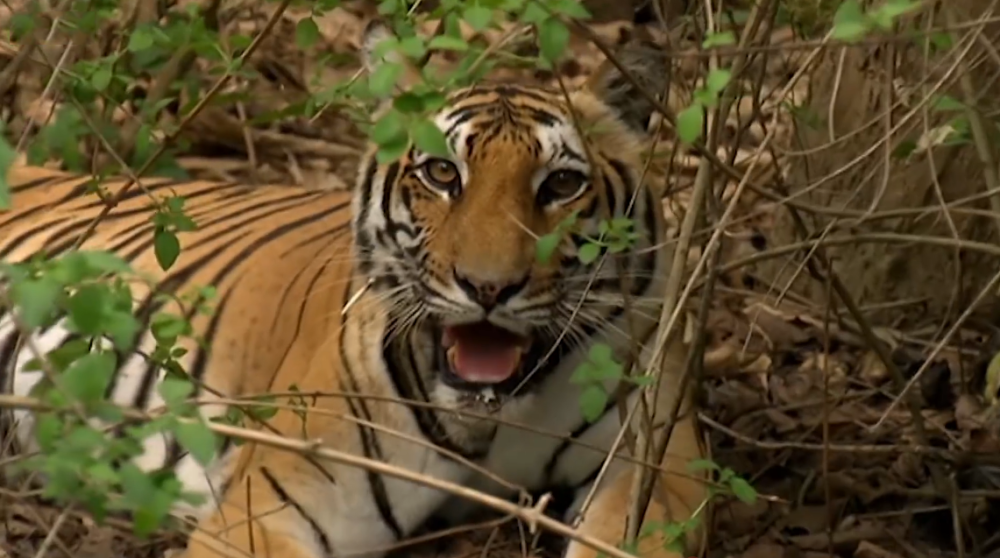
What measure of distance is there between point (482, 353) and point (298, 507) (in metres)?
0.42

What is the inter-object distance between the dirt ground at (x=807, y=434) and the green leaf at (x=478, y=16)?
27.2 inches

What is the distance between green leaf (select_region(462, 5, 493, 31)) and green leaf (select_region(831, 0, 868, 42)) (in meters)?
0.35

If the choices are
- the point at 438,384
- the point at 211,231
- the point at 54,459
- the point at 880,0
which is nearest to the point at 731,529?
the point at 438,384

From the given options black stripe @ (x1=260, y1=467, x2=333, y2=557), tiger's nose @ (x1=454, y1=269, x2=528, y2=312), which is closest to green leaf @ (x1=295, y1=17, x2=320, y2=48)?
tiger's nose @ (x1=454, y1=269, x2=528, y2=312)

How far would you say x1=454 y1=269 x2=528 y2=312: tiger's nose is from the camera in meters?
2.46

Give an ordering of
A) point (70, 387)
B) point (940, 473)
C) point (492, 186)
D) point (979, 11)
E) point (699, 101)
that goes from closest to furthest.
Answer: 1. point (70, 387)
2. point (699, 101)
3. point (492, 186)
4. point (940, 473)
5. point (979, 11)

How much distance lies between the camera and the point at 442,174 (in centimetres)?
263

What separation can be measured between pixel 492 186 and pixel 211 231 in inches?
46.9

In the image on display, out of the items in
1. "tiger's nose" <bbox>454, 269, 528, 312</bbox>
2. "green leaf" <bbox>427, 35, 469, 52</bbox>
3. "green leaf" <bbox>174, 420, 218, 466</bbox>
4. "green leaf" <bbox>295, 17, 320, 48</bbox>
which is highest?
"green leaf" <bbox>295, 17, 320, 48</bbox>

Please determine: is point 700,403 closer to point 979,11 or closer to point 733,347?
point 733,347

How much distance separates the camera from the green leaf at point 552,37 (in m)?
1.75

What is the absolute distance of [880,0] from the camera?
2.91 m

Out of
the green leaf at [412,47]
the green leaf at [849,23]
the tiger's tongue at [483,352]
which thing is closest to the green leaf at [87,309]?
the green leaf at [412,47]

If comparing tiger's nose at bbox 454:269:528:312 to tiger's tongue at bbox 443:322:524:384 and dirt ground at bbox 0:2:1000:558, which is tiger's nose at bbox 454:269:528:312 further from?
dirt ground at bbox 0:2:1000:558
